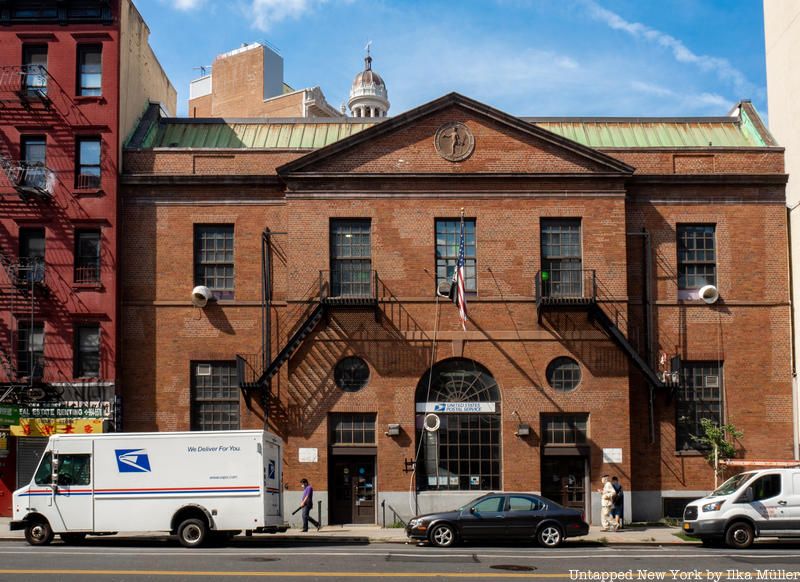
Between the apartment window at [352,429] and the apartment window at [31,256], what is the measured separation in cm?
998

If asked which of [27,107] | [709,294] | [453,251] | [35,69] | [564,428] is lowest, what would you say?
[564,428]

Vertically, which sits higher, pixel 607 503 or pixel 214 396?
pixel 214 396

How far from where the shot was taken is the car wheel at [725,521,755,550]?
2378 cm

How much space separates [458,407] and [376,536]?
5347mm

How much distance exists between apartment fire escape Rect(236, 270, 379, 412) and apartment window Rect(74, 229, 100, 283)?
209 inches

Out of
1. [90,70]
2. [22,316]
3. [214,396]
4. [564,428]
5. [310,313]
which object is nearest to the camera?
[564,428]

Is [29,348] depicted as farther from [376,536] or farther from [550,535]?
[550,535]

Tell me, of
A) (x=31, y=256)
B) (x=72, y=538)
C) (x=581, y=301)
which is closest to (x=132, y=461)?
(x=72, y=538)

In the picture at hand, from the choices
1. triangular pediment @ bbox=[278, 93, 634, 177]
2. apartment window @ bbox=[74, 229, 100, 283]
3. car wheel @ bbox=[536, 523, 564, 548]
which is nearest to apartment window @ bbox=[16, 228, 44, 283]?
apartment window @ bbox=[74, 229, 100, 283]

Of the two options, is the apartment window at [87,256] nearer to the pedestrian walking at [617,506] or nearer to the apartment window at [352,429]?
the apartment window at [352,429]

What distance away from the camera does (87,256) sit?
3159 centimetres

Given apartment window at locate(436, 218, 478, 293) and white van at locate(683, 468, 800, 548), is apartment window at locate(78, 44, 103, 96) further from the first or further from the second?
white van at locate(683, 468, 800, 548)

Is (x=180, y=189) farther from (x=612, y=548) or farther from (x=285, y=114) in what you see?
(x=285, y=114)

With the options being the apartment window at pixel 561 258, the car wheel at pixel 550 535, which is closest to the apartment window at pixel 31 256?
the apartment window at pixel 561 258
